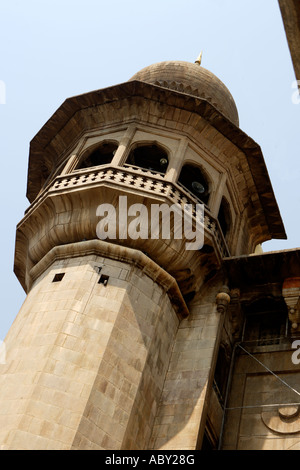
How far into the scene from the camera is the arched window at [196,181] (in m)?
19.4

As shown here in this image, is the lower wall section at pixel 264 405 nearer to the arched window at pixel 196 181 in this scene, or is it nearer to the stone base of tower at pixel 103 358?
the stone base of tower at pixel 103 358

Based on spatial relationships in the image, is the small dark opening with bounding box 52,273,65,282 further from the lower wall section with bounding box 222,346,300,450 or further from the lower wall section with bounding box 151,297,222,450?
the lower wall section with bounding box 222,346,300,450

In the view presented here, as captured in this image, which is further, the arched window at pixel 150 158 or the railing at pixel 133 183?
the arched window at pixel 150 158

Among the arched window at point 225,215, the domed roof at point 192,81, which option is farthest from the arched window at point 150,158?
the domed roof at point 192,81

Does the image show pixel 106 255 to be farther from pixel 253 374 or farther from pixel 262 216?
pixel 262 216

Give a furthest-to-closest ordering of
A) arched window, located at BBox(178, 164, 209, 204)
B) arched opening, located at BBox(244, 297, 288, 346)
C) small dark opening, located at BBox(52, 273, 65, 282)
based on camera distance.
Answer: arched window, located at BBox(178, 164, 209, 204), arched opening, located at BBox(244, 297, 288, 346), small dark opening, located at BBox(52, 273, 65, 282)

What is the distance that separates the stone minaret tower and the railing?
4 centimetres

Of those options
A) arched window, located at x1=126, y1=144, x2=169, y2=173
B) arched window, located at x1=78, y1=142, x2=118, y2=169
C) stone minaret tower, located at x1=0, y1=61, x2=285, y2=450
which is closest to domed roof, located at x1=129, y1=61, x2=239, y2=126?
stone minaret tower, located at x1=0, y1=61, x2=285, y2=450

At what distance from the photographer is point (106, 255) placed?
16.4m

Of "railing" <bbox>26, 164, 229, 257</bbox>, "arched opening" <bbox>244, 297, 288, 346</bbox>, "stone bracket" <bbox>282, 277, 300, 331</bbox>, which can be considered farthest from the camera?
"arched opening" <bbox>244, 297, 288, 346</bbox>

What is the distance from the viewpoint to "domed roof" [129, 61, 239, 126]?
21.7m

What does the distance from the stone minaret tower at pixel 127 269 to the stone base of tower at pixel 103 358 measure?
3cm

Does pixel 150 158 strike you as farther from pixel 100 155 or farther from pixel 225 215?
pixel 225 215

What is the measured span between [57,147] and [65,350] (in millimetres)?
8351
